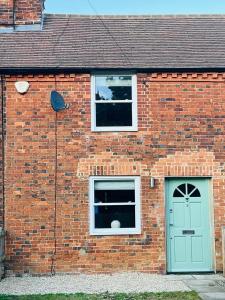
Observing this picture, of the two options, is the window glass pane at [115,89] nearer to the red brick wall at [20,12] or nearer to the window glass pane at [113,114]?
the window glass pane at [113,114]

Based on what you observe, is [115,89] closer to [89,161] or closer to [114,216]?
[89,161]

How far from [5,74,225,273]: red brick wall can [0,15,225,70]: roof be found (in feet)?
1.47

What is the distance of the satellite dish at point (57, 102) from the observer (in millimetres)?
11695

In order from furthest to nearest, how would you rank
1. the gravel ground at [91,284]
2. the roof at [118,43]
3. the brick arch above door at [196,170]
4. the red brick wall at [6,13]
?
the red brick wall at [6,13]
the roof at [118,43]
the brick arch above door at [196,170]
the gravel ground at [91,284]

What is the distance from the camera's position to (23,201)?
37.6ft

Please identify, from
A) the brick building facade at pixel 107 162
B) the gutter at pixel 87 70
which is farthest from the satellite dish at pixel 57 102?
the gutter at pixel 87 70

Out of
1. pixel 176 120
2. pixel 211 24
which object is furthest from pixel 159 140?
pixel 211 24

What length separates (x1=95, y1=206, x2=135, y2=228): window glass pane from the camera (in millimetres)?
11586

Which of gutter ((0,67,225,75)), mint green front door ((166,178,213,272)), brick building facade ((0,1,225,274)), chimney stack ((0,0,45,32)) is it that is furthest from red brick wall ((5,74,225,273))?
chimney stack ((0,0,45,32))

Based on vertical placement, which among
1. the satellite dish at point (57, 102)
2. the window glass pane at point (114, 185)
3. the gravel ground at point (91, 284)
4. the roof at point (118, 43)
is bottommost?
the gravel ground at point (91, 284)

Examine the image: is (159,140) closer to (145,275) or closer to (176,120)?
(176,120)

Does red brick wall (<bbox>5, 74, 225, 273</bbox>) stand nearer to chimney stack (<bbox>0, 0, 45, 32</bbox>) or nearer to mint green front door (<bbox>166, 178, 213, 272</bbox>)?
mint green front door (<bbox>166, 178, 213, 272</bbox>)

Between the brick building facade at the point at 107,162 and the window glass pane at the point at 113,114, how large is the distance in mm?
39

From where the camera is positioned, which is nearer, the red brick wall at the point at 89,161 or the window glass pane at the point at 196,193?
the red brick wall at the point at 89,161
